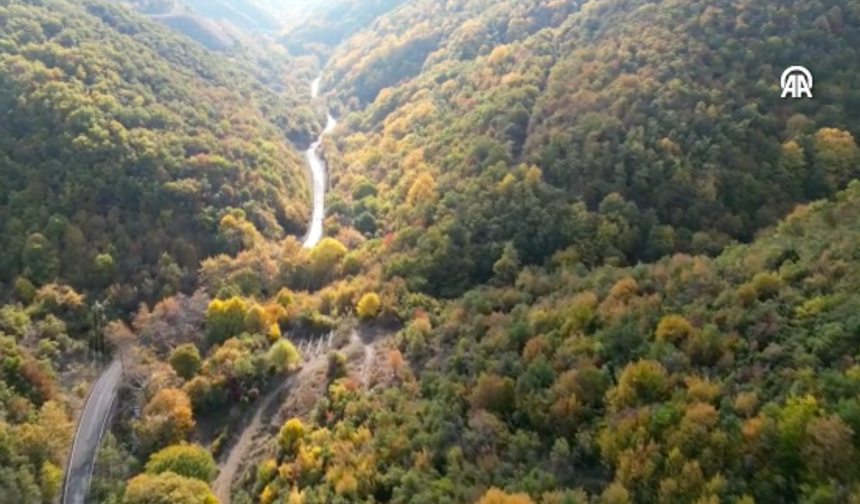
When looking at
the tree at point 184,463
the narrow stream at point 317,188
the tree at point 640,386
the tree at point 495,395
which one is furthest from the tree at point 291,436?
the narrow stream at point 317,188

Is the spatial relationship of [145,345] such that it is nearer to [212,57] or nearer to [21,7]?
[21,7]

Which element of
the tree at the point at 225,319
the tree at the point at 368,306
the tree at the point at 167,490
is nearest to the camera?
the tree at the point at 167,490

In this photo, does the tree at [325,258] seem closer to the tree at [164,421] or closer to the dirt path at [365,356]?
the dirt path at [365,356]

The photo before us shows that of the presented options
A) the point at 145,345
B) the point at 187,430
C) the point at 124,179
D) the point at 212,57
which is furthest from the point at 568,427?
the point at 212,57

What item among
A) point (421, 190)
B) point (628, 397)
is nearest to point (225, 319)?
point (421, 190)

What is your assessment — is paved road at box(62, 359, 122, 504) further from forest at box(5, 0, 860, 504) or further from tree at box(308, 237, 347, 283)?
tree at box(308, 237, 347, 283)
